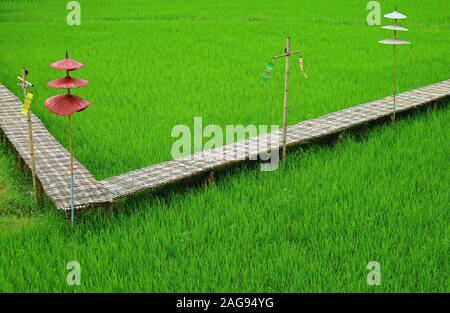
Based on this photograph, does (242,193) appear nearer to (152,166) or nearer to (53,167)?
(152,166)

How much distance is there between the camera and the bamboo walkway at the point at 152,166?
4.53 metres

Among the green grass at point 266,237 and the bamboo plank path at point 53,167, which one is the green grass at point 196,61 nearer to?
the bamboo plank path at point 53,167

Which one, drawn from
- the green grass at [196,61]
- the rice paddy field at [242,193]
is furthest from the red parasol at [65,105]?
the green grass at [196,61]

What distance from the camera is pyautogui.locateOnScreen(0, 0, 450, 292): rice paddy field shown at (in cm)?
363

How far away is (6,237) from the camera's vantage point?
4156 mm

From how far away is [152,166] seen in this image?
510cm

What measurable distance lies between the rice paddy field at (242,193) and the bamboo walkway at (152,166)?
6.4 inches

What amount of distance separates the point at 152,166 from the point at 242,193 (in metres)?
0.91

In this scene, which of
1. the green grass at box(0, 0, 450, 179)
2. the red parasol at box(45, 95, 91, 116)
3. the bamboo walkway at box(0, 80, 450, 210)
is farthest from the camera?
the green grass at box(0, 0, 450, 179)

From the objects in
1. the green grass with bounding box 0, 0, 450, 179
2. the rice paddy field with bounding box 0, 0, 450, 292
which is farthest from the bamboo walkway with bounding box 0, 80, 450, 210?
the green grass with bounding box 0, 0, 450, 179

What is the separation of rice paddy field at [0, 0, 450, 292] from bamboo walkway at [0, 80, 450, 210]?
6.4 inches

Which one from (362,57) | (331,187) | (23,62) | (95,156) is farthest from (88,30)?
(331,187)

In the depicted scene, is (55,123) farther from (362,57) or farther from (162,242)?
(362,57)

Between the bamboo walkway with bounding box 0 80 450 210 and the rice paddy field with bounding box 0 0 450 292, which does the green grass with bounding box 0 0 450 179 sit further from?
the bamboo walkway with bounding box 0 80 450 210
